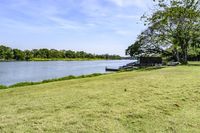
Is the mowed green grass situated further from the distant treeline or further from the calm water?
the distant treeline

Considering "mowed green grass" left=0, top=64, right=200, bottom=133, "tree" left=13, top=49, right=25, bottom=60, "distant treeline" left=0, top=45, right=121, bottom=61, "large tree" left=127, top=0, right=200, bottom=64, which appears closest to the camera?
"mowed green grass" left=0, top=64, right=200, bottom=133

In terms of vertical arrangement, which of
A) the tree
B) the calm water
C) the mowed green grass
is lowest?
the calm water

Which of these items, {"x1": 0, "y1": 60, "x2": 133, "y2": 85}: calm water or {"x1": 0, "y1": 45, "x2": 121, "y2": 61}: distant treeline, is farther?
{"x1": 0, "y1": 45, "x2": 121, "y2": 61}: distant treeline

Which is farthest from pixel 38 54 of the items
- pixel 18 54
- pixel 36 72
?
pixel 36 72

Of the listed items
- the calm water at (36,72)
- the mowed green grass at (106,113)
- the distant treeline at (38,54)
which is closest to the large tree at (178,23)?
the calm water at (36,72)

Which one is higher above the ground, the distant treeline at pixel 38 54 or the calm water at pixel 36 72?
the distant treeline at pixel 38 54

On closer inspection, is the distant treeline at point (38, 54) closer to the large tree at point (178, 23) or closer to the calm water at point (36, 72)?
the calm water at point (36, 72)

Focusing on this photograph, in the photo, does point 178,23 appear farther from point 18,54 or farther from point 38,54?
point 38,54

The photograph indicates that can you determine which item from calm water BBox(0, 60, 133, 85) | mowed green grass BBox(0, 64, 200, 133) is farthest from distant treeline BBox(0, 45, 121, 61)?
mowed green grass BBox(0, 64, 200, 133)

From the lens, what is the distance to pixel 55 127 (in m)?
6.84

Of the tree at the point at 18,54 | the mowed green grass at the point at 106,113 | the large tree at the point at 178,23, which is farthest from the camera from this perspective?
the tree at the point at 18,54

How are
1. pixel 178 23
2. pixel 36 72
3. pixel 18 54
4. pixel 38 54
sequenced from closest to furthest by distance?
1. pixel 178 23
2. pixel 36 72
3. pixel 18 54
4. pixel 38 54

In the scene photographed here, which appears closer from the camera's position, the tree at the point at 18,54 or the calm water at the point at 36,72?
the calm water at the point at 36,72

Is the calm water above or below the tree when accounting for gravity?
below
